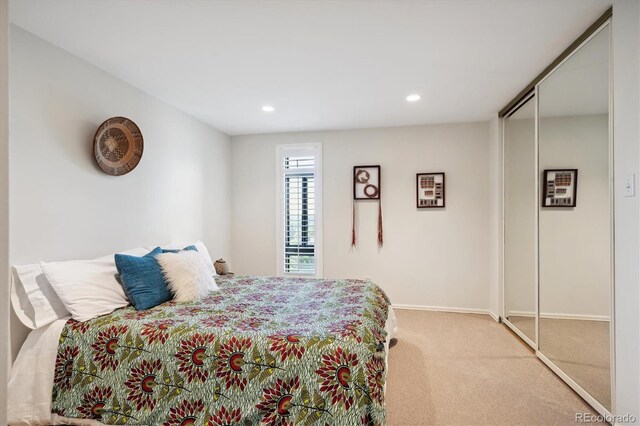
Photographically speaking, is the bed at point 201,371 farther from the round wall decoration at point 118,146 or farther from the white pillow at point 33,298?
the round wall decoration at point 118,146

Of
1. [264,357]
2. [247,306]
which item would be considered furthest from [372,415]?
[247,306]

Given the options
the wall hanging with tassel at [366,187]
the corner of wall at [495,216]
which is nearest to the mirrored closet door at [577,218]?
the corner of wall at [495,216]

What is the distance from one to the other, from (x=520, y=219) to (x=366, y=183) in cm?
194

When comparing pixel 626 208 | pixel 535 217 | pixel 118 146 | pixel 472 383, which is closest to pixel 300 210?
pixel 118 146

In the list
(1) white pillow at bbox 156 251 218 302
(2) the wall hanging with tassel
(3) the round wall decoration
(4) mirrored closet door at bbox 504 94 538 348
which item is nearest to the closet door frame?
(4) mirrored closet door at bbox 504 94 538 348

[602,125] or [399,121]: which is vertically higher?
Result: [399,121]

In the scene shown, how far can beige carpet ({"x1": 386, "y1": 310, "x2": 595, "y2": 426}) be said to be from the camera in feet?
6.83

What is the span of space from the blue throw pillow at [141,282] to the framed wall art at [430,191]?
3296 millimetres

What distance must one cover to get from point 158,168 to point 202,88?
944mm

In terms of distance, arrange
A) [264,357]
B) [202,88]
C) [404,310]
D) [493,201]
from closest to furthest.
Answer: [264,357]
[202,88]
[493,201]
[404,310]

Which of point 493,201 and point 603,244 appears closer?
point 603,244

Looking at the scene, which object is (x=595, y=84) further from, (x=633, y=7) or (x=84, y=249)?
(x=84, y=249)

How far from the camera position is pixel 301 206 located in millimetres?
4797

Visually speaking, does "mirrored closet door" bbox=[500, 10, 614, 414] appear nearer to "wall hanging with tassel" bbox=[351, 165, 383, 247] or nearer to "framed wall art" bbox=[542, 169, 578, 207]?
"framed wall art" bbox=[542, 169, 578, 207]
